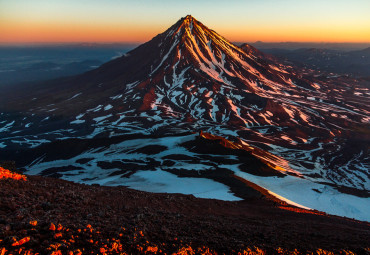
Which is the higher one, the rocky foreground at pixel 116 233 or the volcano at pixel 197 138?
the rocky foreground at pixel 116 233

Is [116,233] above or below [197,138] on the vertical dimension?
above

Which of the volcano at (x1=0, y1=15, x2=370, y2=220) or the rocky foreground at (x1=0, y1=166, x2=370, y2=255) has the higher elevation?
the rocky foreground at (x1=0, y1=166, x2=370, y2=255)

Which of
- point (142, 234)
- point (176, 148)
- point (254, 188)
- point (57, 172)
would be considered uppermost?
point (142, 234)

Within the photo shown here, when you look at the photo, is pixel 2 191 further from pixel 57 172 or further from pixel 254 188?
pixel 57 172

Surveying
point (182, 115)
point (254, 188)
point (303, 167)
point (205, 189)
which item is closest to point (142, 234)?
point (205, 189)

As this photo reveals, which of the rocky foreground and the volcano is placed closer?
the rocky foreground

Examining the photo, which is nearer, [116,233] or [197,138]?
[116,233]

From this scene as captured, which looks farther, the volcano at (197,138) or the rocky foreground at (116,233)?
the volcano at (197,138)

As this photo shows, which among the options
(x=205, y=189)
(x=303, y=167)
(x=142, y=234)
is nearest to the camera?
(x=142, y=234)
